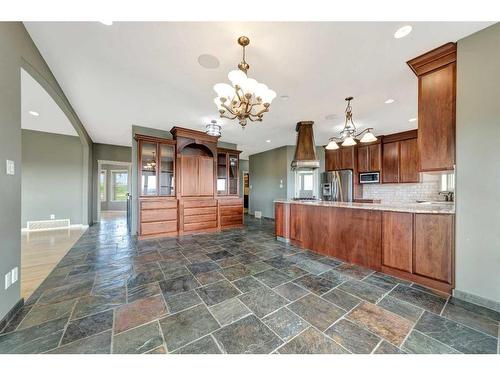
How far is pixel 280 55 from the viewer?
2.07 meters

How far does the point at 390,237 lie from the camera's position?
2332 mm

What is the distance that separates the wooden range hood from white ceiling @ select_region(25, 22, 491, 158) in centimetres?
30

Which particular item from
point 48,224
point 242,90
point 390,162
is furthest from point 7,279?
point 390,162

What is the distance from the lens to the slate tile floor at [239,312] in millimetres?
1270

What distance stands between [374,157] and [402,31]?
13.8 feet

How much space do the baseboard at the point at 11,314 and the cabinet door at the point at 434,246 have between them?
387 cm

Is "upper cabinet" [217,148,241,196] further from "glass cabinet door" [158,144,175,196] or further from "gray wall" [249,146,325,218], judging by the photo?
"gray wall" [249,146,325,218]

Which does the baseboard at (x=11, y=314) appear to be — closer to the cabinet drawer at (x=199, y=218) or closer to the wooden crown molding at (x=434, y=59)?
the cabinet drawer at (x=199, y=218)

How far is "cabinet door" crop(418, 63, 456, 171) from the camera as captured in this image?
199 cm

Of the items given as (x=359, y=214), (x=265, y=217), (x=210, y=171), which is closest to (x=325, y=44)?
(x=359, y=214)
